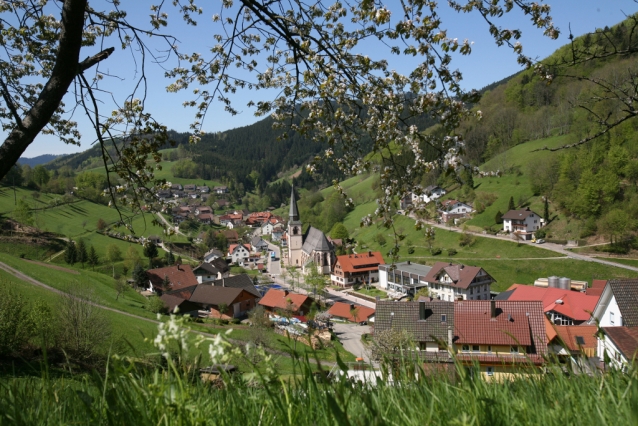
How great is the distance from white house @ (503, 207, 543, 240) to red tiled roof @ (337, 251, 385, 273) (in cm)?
1945

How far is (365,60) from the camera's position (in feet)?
14.8

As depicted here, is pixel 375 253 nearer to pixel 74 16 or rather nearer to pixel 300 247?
pixel 300 247

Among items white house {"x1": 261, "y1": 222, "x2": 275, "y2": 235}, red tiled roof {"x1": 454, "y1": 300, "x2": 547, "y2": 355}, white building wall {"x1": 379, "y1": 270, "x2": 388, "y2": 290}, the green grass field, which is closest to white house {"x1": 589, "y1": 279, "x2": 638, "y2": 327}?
red tiled roof {"x1": 454, "y1": 300, "x2": 547, "y2": 355}

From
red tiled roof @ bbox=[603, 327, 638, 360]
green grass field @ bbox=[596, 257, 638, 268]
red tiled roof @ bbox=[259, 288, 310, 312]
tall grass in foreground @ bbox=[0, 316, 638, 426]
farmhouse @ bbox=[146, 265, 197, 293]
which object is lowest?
red tiled roof @ bbox=[259, 288, 310, 312]

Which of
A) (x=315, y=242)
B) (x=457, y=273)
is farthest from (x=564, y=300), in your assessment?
(x=315, y=242)

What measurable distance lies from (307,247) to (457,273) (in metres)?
35.2

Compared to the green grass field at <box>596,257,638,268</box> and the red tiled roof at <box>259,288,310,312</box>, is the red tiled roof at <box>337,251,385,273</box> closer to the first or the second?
the red tiled roof at <box>259,288,310,312</box>

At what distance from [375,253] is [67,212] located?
182ft

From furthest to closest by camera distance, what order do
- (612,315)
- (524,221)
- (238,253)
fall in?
(238,253)
(524,221)
(612,315)

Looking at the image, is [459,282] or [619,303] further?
[459,282]

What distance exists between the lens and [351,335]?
3497cm

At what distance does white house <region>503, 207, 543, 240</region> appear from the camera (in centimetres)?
6009

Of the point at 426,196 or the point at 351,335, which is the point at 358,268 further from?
the point at 426,196

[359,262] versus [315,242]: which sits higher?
[315,242]
